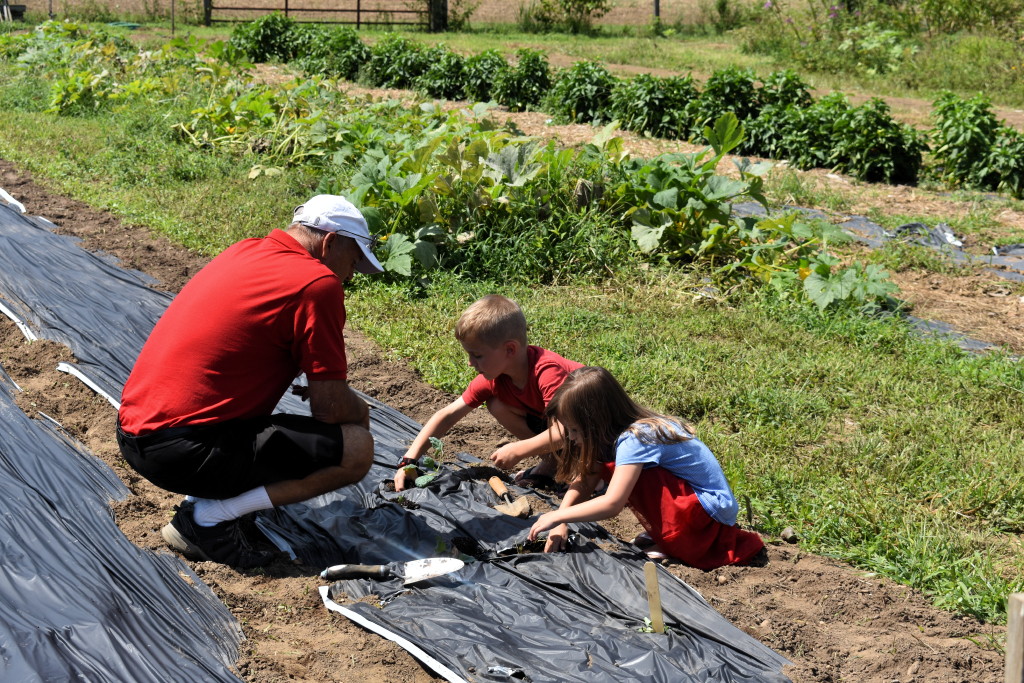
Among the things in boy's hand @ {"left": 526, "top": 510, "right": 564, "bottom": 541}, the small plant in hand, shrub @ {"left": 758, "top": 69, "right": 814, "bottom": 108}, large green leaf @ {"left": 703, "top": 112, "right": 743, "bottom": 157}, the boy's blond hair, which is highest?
shrub @ {"left": 758, "top": 69, "right": 814, "bottom": 108}

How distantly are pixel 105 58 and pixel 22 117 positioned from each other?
2811 millimetres

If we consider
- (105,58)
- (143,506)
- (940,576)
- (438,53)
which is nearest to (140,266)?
(143,506)

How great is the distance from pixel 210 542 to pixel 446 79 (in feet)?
41.5

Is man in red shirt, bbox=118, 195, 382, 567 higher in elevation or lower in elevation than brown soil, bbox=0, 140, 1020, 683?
higher

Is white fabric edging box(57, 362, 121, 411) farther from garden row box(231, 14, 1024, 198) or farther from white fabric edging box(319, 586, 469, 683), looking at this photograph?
garden row box(231, 14, 1024, 198)

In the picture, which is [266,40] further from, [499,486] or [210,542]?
[210,542]

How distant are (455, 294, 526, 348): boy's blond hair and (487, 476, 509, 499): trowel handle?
0.58 m

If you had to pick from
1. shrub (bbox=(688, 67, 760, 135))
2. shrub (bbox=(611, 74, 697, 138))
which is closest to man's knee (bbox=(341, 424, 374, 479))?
shrub (bbox=(688, 67, 760, 135))

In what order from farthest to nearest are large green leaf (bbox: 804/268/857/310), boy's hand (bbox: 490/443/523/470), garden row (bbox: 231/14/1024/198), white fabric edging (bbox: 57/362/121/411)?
garden row (bbox: 231/14/1024/198) → large green leaf (bbox: 804/268/857/310) → white fabric edging (bbox: 57/362/121/411) → boy's hand (bbox: 490/443/523/470)

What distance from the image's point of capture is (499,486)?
3.72 m

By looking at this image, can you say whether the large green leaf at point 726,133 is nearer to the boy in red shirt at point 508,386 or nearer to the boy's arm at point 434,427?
the boy in red shirt at point 508,386

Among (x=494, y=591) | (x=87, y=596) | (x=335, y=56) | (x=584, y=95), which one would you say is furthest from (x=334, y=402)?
(x=335, y=56)

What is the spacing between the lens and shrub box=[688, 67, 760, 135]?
10.6m

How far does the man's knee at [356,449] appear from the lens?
3.22 meters
